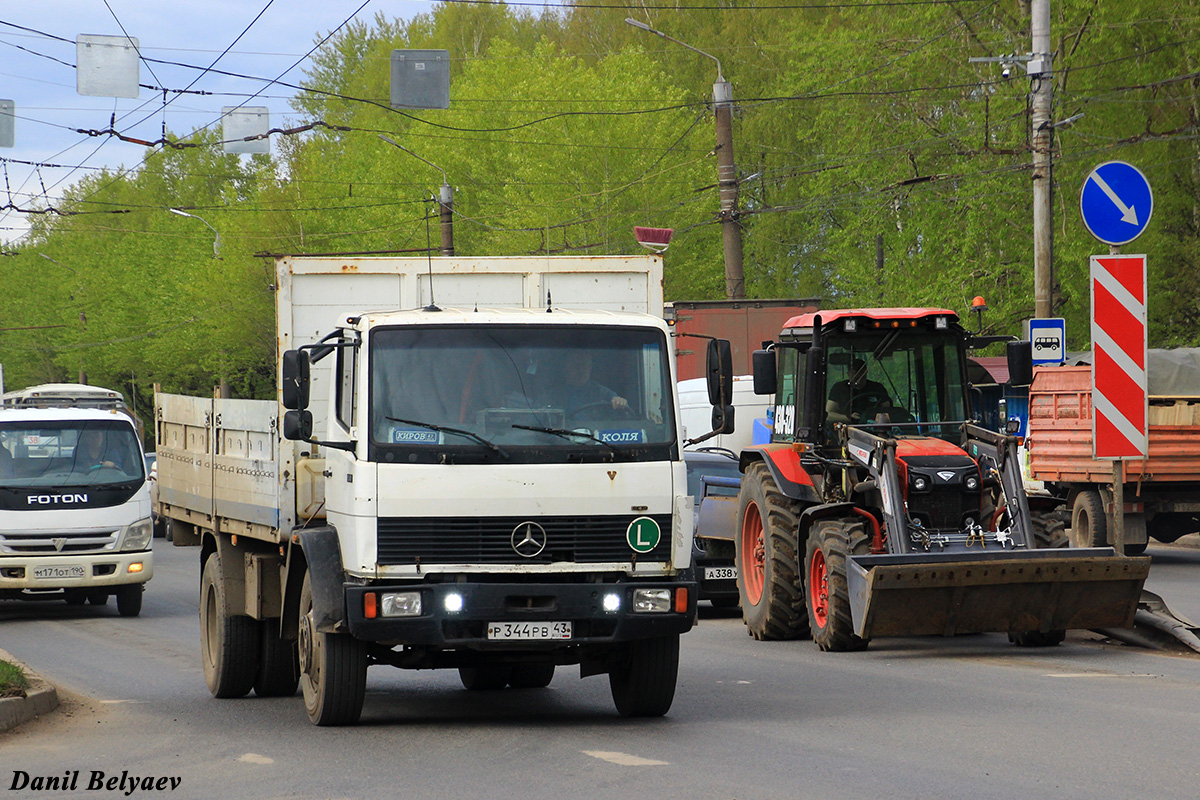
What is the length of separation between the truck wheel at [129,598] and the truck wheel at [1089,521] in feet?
35.8

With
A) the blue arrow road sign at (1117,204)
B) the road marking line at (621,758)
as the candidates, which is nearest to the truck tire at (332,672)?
the road marking line at (621,758)

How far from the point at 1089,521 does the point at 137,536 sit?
11.1 metres

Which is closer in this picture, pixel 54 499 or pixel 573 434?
pixel 573 434

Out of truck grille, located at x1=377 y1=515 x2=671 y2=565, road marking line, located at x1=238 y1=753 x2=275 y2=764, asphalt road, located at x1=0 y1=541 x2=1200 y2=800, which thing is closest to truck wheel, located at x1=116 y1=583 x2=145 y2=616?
asphalt road, located at x1=0 y1=541 x2=1200 y2=800

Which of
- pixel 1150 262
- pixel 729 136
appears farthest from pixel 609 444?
pixel 1150 262

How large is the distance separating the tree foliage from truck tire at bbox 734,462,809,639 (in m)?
15.9

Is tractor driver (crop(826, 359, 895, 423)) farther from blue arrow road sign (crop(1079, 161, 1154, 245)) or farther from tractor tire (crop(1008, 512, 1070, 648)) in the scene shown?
blue arrow road sign (crop(1079, 161, 1154, 245))

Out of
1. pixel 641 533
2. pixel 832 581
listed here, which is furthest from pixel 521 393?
pixel 832 581

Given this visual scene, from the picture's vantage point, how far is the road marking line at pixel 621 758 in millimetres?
8266

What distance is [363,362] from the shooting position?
931 cm

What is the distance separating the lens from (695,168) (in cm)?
4494

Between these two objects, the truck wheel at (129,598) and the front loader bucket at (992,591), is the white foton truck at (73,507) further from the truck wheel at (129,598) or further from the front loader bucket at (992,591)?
the front loader bucket at (992,591)

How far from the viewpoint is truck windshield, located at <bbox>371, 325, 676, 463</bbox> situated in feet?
29.9

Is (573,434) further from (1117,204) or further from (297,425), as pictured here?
(1117,204)
